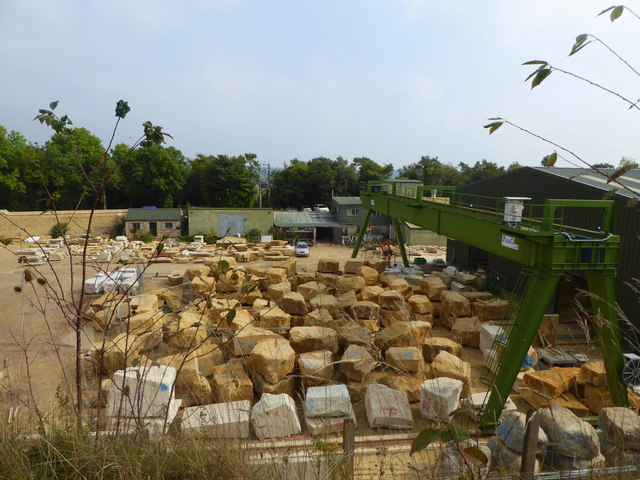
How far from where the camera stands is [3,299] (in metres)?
15.9

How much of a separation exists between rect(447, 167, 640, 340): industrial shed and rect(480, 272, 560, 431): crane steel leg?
80 centimetres

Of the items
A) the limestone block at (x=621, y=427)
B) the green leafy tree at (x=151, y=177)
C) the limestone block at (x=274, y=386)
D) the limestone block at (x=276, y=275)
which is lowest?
the limestone block at (x=274, y=386)

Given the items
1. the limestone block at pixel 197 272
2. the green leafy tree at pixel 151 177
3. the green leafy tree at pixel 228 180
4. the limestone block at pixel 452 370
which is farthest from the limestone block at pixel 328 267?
the green leafy tree at pixel 151 177

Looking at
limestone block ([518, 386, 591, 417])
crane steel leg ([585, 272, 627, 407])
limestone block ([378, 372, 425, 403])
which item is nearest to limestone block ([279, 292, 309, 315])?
limestone block ([378, 372, 425, 403])

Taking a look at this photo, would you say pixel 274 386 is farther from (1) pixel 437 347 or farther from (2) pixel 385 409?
(1) pixel 437 347

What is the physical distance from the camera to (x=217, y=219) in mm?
33469

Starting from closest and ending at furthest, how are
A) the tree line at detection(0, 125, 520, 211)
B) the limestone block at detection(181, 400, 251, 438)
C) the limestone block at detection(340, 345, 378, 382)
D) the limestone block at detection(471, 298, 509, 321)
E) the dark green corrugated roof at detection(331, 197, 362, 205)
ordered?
the limestone block at detection(181, 400, 251, 438) → the limestone block at detection(340, 345, 378, 382) → the limestone block at detection(471, 298, 509, 321) → the dark green corrugated roof at detection(331, 197, 362, 205) → the tree line at detection(0, 125, 520, 211)

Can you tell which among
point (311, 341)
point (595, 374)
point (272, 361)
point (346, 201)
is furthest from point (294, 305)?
point (346, 201)

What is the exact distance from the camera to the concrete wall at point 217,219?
109ft

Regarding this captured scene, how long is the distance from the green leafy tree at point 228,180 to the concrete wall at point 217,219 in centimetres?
960

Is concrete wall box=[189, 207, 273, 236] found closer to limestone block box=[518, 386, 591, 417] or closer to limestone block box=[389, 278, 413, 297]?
limestone block box=[389, 278, 413, 297]

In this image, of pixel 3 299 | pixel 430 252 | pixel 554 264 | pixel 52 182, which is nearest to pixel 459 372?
pixel 554 264

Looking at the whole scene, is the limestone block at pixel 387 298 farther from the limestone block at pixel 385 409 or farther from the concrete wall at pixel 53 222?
the concrete wall at pixel 53 222

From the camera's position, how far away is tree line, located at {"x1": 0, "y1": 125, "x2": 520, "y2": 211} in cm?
3944
